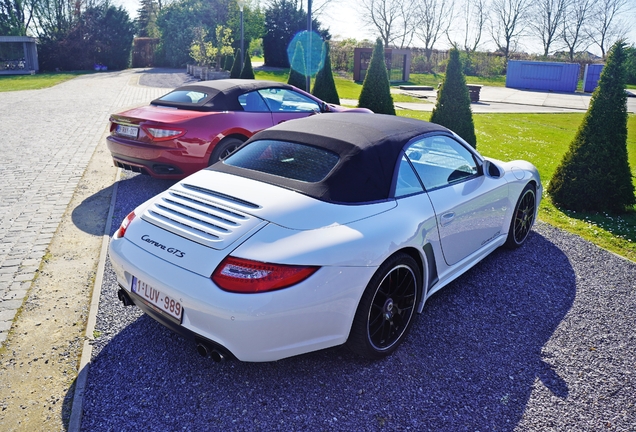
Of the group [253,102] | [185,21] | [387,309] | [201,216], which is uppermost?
[185,21]

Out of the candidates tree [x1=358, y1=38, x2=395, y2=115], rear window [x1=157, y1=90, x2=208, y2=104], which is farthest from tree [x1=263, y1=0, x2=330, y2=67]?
rear window [x1=157, y1=90, x2=208, y2=104]

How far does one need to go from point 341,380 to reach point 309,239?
3.21ft

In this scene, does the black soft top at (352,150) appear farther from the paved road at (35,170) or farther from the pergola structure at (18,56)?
the pergola structure at (18,56)

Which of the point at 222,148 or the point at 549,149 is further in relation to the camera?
the point at 549,149

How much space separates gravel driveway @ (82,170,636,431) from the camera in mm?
2910

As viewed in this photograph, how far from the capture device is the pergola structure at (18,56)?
41.3m

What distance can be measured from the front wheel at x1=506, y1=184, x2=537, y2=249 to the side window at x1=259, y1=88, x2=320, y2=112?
4039 mm

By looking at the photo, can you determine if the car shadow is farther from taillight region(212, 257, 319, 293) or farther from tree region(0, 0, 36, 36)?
tree region(0, 0, 36, 36)

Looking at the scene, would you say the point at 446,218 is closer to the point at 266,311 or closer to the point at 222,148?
the point at 266,311

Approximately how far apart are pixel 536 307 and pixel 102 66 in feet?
163

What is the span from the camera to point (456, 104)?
9680 mm

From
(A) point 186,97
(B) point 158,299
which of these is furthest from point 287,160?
(A) point 186,97

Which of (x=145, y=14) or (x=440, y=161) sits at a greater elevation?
(x=145, y=14)

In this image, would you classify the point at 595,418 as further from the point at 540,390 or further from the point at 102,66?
the point at 102,66
